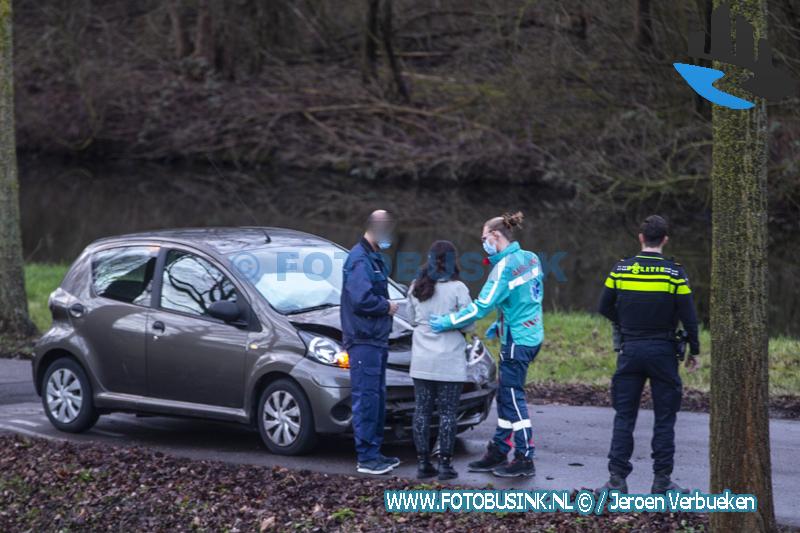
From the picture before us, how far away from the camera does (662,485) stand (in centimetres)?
718

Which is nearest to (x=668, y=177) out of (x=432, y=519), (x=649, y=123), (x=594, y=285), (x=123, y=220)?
(x=649, y=123)

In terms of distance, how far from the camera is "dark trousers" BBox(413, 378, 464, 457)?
773cm

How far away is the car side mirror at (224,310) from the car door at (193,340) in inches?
5.8

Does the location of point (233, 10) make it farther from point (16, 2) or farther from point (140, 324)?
point (140, 324)

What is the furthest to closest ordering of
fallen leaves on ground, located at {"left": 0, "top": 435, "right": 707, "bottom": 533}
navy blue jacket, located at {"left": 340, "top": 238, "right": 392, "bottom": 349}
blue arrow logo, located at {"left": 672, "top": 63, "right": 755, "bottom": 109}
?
navy blue jacket, located at {"left": 340, "top": 238, "right": 392, "bottom": 349}
fallen leaves on ground, located at {"left": 0, "top": 435, "right": 707, "bottom": 533}
blue arrow logo, located at {"left": 672, "top": 63, "right": 755, "bottom": 109}

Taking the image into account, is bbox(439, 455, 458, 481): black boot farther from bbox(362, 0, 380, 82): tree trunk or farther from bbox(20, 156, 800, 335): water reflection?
bbox(362, 0, 380, 82): tree trunk

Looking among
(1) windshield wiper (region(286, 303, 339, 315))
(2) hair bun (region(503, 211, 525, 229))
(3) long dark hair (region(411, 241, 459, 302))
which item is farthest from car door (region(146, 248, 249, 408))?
(2) hair bun (region(503, 211, 525, 229))

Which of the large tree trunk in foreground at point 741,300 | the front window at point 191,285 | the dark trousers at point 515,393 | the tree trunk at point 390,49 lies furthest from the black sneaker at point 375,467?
the tree trunk at point 390,49

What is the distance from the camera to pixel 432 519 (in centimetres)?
681

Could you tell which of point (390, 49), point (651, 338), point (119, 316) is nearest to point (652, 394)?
point (651, 338)

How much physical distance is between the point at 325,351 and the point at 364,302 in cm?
86

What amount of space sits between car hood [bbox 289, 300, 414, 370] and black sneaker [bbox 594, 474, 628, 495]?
2009 millimetres

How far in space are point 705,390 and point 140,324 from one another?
18.8 ft

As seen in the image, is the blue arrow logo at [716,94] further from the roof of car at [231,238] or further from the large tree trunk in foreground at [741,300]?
the roof of car at [231,238]
